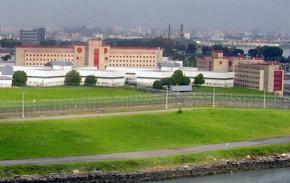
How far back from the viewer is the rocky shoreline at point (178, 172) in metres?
11.7

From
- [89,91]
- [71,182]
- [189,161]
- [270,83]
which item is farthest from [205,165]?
[270,83]

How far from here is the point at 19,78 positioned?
85.6 ft

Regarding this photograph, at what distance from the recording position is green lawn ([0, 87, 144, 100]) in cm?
2116

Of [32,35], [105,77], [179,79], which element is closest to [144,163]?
[179,79]

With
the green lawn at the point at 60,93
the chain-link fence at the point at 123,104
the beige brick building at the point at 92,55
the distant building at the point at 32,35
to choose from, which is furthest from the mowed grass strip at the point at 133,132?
the distant building at the point at 32,35

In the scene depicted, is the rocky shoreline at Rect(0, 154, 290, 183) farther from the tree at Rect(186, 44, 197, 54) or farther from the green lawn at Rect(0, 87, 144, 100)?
the tree at Rect(186, 44, 197, 54)

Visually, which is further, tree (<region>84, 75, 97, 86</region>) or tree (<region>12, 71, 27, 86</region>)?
Answer: tree (<region>84, 75, 97, 86</region>)

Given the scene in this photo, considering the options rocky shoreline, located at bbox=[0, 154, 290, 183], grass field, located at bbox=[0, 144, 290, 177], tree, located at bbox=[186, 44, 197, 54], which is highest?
tree, located at bbox=[186, 44, 197, 54]

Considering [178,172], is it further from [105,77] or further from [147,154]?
[105,77]

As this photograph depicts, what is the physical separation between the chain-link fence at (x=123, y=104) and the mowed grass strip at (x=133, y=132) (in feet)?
4.12

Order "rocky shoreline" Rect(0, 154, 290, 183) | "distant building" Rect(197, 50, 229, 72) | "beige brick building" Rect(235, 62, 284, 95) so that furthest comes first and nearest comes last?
1. "distant building" Rect(197, 50, 229, 72)
2. "beige brick building" Rect(235, 62, 284, 95)
3. "rocky shoreline" Rect(0, 154, 290, 183)

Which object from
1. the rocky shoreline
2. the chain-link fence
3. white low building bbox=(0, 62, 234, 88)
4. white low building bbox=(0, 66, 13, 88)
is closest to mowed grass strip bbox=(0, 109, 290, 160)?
the rocky shoreline

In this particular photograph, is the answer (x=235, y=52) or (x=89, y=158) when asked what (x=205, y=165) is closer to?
(x=89, y=158)

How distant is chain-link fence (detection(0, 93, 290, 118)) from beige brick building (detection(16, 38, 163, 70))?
10379 mm
